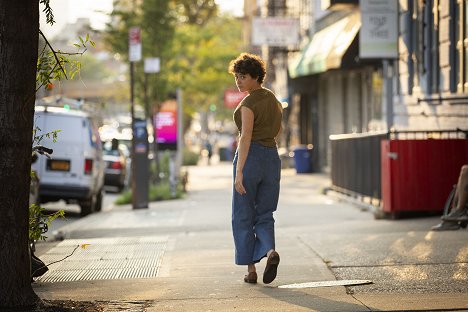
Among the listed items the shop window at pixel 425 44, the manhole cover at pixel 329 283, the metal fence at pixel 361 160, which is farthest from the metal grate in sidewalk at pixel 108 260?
the shop window at pixel 425 44

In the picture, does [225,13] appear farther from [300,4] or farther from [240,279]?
[240,279]

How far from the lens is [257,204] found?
8.27 meters

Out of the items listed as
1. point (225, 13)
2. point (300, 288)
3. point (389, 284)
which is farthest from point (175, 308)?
point (225, 13)

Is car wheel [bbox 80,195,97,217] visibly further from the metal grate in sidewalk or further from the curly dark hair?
the curly dark hair

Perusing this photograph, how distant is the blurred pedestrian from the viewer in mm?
11594

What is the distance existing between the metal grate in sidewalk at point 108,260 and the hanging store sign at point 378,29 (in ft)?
29.2

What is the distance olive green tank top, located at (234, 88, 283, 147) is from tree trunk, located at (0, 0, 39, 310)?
2.05m

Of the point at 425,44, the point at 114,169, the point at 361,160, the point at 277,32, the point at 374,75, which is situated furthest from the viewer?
the point at 277,32

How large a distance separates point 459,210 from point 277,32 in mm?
25260

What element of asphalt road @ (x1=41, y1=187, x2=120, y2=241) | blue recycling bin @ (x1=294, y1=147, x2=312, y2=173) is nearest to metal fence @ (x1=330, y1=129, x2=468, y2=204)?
asphalt road @ (x1=41, y1=187, x2=120, y2=241)

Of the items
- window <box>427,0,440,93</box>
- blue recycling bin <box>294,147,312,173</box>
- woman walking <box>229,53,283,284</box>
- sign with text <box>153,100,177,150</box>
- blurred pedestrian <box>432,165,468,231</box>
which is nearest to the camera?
woman walking <box>229,53,283,284</box>

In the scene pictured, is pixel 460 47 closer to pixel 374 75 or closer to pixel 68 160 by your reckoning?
pixel 68 160

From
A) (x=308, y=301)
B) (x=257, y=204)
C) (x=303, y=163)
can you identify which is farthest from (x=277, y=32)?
(x=308, y=301)

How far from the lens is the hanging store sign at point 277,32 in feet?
119
